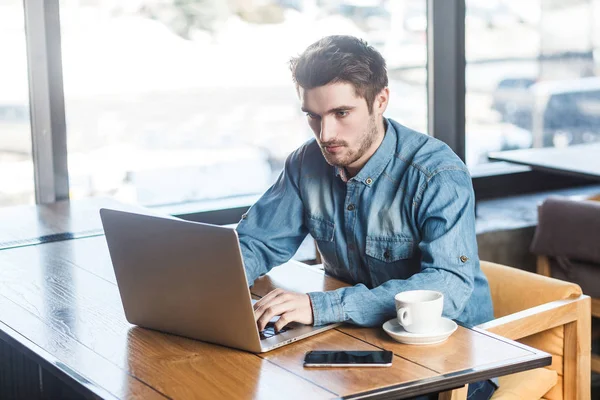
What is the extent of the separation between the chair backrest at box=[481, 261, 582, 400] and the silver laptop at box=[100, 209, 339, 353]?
0.63 meters

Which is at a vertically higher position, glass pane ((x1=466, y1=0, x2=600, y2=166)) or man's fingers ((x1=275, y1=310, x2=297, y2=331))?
glass pane ((x1=466, y1=0, x2=600, y2=166))

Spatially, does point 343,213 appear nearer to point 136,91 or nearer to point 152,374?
point 152,374

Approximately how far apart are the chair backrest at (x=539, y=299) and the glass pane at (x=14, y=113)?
1.76 m

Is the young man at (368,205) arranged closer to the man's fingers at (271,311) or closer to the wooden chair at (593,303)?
the man's fingers at (271,311)

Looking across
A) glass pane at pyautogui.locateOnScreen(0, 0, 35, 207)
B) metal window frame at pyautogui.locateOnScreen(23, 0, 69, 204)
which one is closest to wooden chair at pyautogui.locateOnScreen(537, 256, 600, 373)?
metal window frame at pyautogui.locateOnScreen(23, 0, 69, 204)

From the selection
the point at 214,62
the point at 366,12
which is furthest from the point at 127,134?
the point at 366,12

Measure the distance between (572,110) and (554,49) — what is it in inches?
11.9

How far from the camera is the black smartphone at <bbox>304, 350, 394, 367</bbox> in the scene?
5.20ft

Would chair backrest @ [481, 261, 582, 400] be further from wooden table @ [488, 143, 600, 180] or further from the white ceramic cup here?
wooden table @ [488, 143, 600, 180]

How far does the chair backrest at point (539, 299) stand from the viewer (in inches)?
84.7

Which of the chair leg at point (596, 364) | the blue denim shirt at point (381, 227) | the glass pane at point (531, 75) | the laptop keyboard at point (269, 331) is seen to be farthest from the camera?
the glass pane at point (531, 75)

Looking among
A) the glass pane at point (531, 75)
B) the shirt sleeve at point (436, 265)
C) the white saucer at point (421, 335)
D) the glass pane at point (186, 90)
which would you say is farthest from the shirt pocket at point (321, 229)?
the glass pane at point (531, 75)

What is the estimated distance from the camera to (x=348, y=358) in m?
1.61

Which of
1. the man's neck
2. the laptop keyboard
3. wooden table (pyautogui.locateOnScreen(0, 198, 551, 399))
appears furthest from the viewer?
the man's neck
